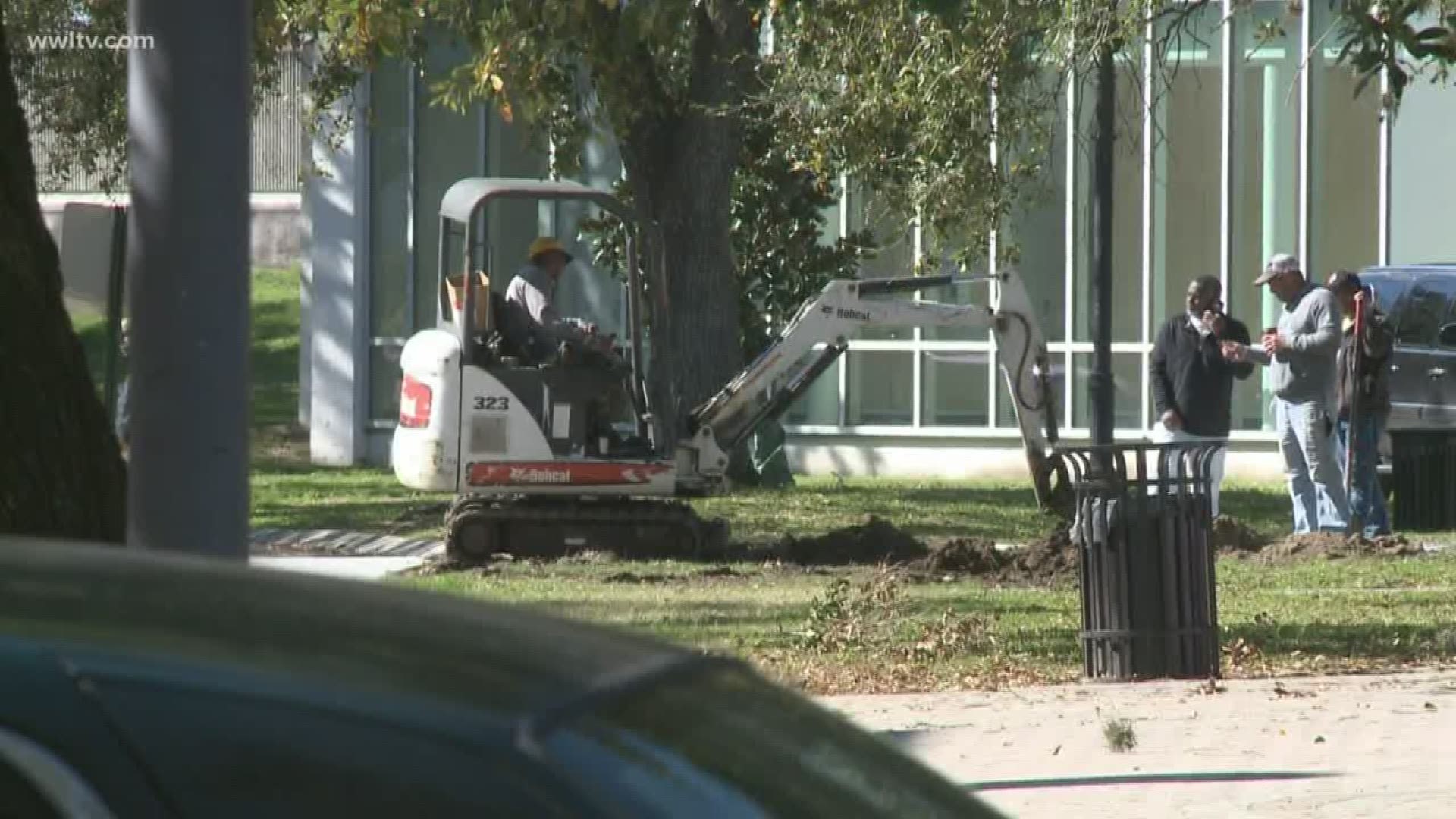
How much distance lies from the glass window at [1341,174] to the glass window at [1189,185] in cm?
99

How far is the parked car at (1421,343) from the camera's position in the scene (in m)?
20.1

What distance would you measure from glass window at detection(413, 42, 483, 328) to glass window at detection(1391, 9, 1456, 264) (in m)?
9.89

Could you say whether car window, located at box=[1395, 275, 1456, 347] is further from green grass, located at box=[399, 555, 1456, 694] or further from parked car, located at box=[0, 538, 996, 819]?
parked car, located at box=[0, 538, 996, 819]

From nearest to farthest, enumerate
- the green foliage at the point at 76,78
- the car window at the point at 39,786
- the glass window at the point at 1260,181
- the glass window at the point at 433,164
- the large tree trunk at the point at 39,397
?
1. the car window at the point at 39,786
2. the large tree trunk at the point at 39,397
3. the green foliage at the point at 76,78
4. the glass window at the point at 1260,181
5. the glass window at the point at 433,164

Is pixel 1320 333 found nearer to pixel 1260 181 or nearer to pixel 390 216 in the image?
pixel 1260 181

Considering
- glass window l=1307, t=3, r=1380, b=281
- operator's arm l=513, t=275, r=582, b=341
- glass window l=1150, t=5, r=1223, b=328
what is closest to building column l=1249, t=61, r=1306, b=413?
glass window l=1307, t=3, r=1380, b=281

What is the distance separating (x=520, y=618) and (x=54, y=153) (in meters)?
24.9

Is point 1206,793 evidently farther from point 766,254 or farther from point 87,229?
point 766,254

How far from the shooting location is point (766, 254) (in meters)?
24.5

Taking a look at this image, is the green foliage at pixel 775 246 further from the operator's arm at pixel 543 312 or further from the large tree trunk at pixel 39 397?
the large tree trunk at pixel 39 397

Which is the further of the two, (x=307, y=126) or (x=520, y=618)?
(x=307, y=126)

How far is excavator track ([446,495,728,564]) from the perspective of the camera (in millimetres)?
17500

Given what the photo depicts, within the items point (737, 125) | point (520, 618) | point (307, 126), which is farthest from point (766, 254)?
point (520, 618)

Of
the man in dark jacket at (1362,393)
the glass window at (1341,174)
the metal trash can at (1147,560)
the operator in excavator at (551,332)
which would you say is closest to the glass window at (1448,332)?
the man in dark jacket at (1362,393)
